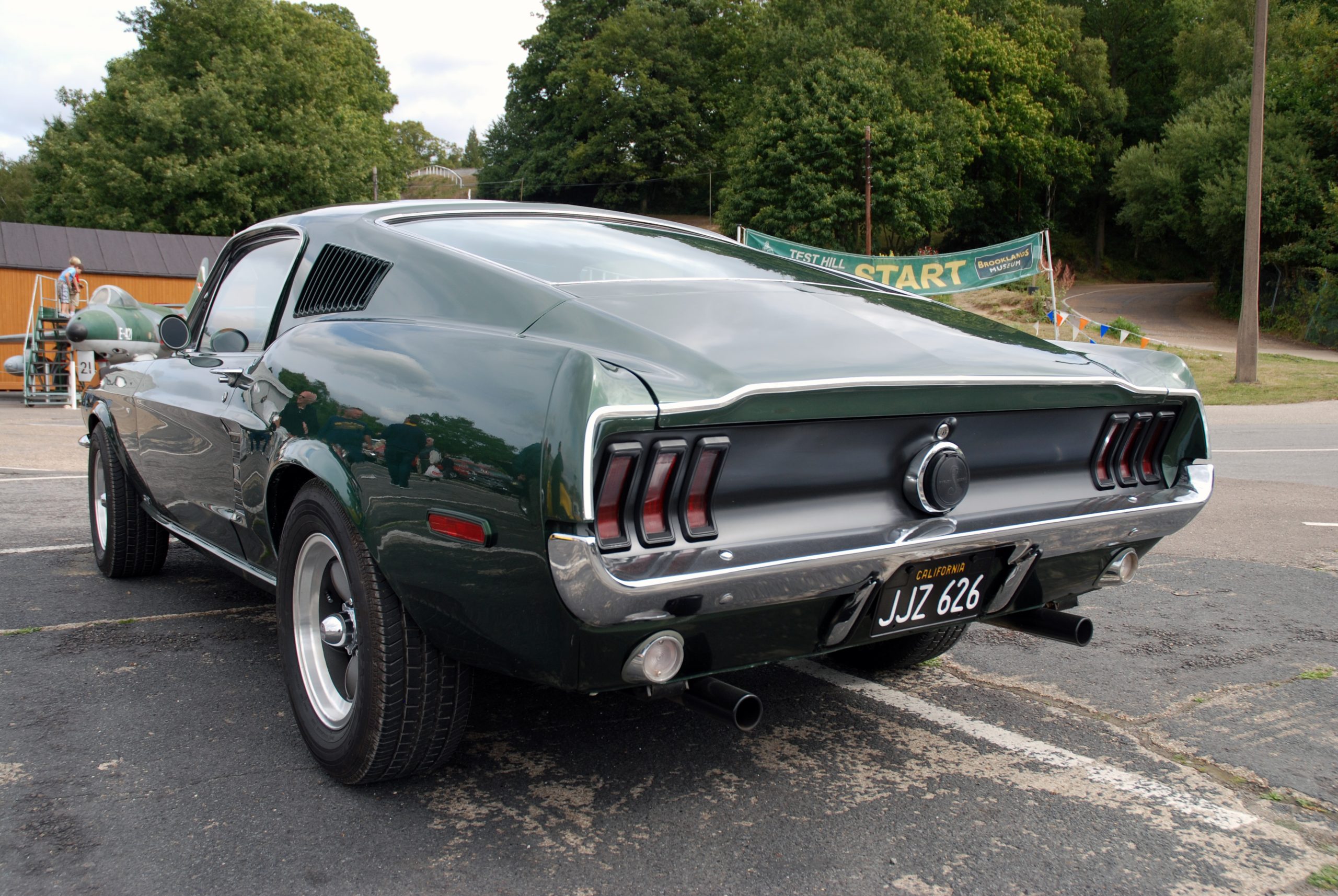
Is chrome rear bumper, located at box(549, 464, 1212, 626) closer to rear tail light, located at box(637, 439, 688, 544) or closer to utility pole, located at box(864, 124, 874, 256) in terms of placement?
rear tail light, located at box(637, 439, 688, 544)

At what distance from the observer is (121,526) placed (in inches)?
179

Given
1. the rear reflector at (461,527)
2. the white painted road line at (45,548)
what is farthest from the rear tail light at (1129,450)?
the white painted road line at (45,548)

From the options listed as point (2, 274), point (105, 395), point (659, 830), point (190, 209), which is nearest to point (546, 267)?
point (659, 830)

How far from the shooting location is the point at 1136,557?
2881 mm

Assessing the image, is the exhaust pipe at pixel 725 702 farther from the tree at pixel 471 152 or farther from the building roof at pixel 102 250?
the tree at pixel 471 152

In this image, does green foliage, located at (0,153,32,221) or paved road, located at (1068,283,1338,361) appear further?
green foliage, located at (0,153,32,221)

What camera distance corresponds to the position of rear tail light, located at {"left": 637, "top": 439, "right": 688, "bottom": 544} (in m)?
2.01

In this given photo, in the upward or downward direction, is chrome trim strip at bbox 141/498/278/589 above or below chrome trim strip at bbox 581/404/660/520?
below

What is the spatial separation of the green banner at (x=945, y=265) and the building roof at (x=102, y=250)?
12.1 metres

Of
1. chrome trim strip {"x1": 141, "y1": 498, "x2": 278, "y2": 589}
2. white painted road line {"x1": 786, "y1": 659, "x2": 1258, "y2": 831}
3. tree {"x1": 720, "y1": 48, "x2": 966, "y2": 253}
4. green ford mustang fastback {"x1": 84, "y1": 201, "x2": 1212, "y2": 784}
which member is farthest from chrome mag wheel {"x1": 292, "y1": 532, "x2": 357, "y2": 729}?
tree {"x1": 720, "y1": 48, "x2": 966, "y2": 253}

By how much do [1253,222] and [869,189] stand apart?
62.8ft

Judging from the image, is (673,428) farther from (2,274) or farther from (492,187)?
(492,187)

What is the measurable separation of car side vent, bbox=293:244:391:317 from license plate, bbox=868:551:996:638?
161 centimetres

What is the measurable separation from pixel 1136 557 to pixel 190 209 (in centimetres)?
4117
